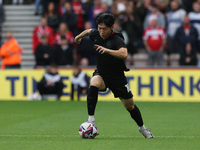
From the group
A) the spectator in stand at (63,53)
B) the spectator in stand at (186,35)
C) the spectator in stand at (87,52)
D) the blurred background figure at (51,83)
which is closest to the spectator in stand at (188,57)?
the spectator in stand at (186,35)

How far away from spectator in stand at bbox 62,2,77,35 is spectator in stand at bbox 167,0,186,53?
3289 mm

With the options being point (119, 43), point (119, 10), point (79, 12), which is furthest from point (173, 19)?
point (119, 43)

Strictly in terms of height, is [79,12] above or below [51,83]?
above

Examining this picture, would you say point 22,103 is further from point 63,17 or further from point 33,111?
point 63,17

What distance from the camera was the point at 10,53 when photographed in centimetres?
1977

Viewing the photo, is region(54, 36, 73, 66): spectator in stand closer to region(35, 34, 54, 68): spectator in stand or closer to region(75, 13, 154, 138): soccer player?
region(35, 34, 54, 68): spectator in stand

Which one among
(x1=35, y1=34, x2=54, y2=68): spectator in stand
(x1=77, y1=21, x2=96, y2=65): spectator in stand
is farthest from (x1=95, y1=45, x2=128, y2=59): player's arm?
(x1=77, y1=21, x2=96, y2=65): spectator in stand

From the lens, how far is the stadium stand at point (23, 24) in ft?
74.6

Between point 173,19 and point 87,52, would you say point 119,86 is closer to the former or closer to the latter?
point 173,19


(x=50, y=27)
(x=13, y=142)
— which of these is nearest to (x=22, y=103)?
(x=50, y=27)

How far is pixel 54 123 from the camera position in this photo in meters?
12.1

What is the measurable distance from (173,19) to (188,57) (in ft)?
4.88

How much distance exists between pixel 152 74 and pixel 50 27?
14.4 ft

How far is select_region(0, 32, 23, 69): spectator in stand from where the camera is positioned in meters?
19.7
